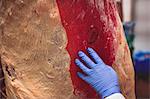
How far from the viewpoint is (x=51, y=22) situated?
3.35ft

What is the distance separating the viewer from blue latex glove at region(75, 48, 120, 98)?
3.48 feet

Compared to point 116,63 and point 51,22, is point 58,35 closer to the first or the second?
point 51,22

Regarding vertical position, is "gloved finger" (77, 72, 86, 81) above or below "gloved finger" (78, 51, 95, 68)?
below

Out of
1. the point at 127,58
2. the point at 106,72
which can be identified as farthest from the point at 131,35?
the point at 106,72

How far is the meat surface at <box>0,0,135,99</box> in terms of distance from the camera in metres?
1.02

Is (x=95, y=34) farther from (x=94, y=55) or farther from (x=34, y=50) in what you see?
(x=34, y=50)

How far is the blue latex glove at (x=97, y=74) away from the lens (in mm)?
1062

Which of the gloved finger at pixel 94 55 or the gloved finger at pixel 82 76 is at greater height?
the gloved finger at pixel 94 55

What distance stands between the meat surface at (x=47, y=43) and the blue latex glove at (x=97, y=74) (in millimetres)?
25

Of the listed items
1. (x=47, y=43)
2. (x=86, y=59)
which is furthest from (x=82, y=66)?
(x=47, y=43)

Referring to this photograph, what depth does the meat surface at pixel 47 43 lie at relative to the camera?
1019 mm

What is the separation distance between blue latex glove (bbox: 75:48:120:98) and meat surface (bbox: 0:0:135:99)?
0.02 meters

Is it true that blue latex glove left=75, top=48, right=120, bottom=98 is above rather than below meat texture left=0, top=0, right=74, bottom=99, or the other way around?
below

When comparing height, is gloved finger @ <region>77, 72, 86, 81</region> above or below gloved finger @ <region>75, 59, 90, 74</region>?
below
